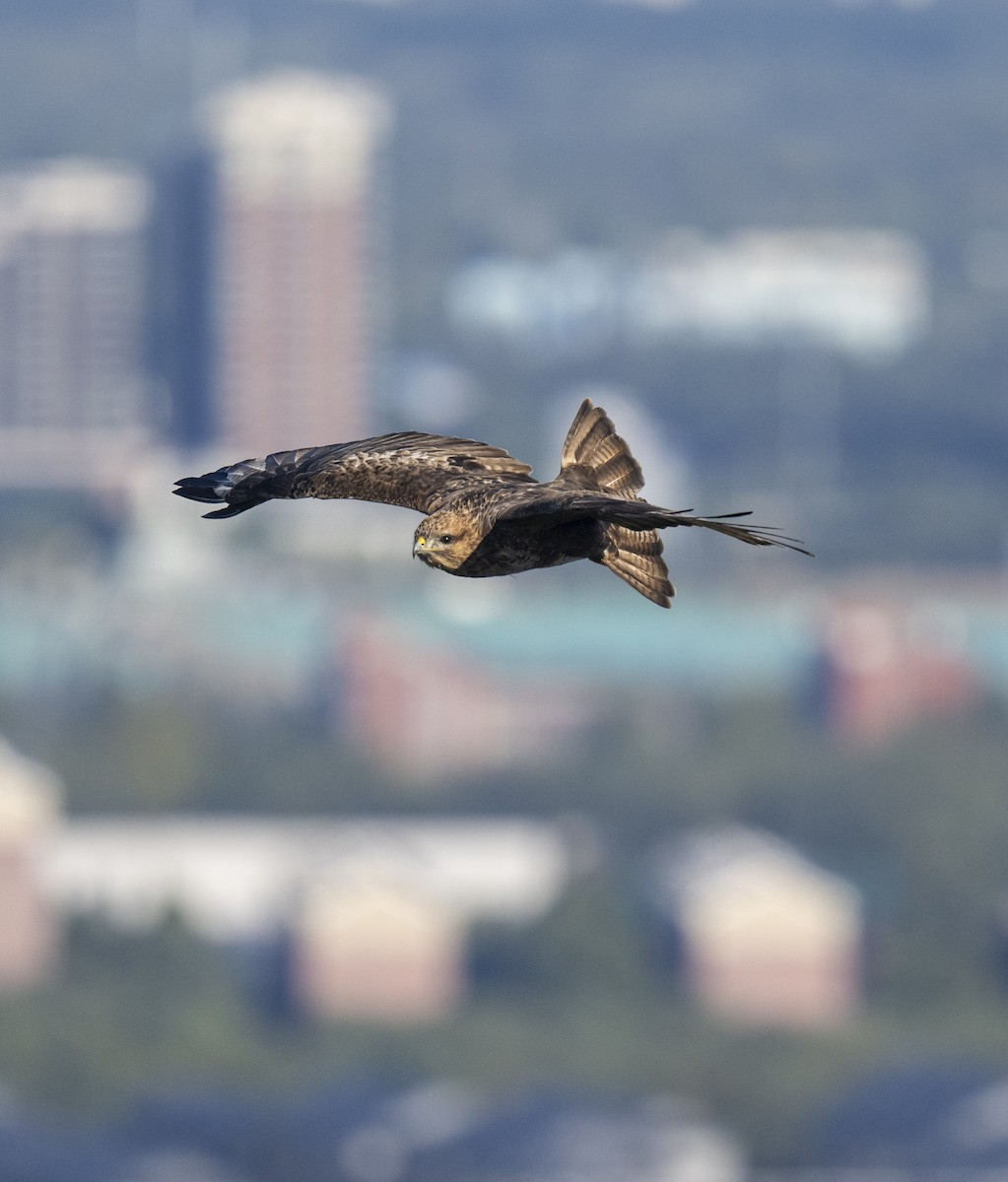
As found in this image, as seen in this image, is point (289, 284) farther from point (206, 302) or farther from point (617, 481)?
point (617, 481)

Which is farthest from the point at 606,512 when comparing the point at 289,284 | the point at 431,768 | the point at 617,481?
the point at 289,284

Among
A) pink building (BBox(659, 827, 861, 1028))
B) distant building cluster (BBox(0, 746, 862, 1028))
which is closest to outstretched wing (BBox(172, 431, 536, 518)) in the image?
distant building cluster (BBox(0, 746, 862, 1028))

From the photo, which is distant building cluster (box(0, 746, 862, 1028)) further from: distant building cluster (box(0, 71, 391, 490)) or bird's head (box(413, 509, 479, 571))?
bird's head (box(413, 509, 479, 571))

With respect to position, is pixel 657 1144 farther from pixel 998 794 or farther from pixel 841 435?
pixel 841 435

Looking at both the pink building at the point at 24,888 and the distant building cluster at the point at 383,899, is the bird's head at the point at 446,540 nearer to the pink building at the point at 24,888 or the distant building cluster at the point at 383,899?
the distant building cluster at the point at 383,899

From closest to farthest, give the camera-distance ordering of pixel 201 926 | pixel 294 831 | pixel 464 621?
1. pixel 201 926
2. pixel 294 831
3. pixel 464 621

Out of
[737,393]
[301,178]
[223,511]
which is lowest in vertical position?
[737,393]

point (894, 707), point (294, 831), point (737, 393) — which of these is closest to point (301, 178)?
point (737, 393)
